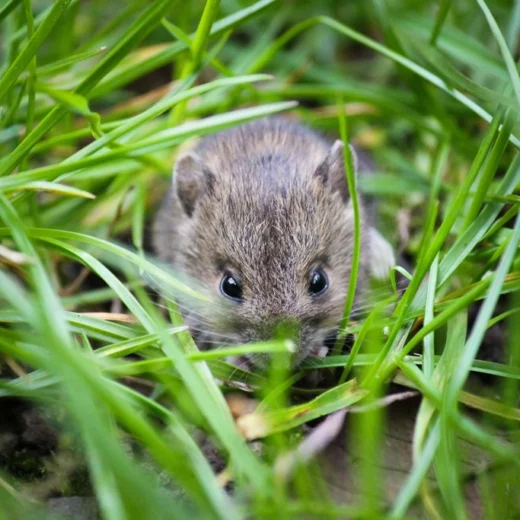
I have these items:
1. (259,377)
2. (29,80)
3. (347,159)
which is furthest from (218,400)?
(29,80)

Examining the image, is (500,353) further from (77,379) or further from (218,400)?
(77,379)

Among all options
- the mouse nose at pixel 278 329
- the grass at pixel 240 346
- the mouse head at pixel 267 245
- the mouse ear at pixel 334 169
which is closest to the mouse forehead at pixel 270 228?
the mouse head at pixel 267 245

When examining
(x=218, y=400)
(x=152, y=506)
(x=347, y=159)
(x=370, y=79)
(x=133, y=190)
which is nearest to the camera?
(x=152, y=506)

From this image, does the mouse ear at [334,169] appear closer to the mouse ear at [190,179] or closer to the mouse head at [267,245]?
the mouse head at [267,245]

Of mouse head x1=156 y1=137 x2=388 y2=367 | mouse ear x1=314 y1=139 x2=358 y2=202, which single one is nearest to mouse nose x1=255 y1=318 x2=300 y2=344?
mouse head x1=156 y1=137 x2=388 y2=367

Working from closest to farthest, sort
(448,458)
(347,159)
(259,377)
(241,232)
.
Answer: (448,458), (347,159), (259,377), (241,232)

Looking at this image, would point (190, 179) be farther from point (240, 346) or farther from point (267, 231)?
point (240, 346)

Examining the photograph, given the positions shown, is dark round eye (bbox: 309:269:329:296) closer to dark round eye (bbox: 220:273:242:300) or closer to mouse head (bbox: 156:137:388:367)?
mouse head (bbox: 156:137:388:367)
